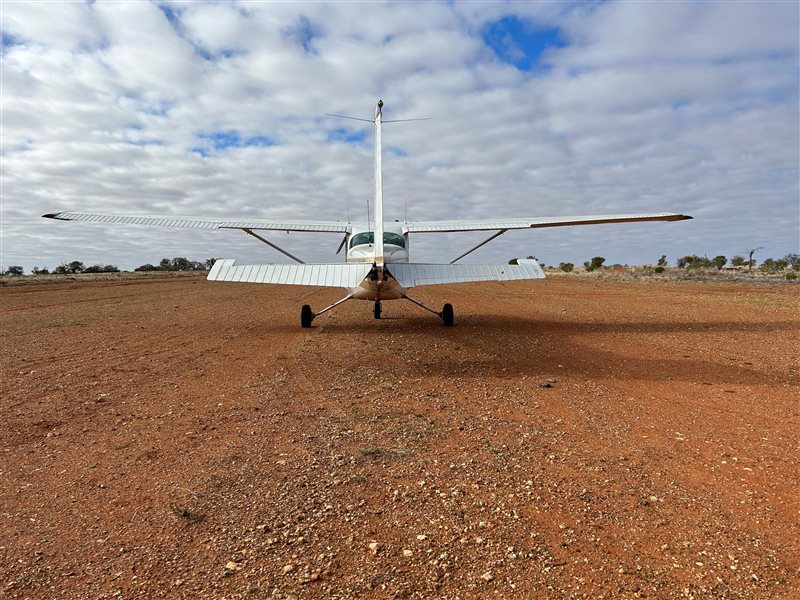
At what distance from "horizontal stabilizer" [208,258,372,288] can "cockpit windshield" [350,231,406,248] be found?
3322 millimetres

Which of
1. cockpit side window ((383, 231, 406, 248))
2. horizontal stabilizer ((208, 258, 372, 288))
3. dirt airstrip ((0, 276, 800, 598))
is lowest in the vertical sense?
dirt airstrip ((0, 276, 800, 598))

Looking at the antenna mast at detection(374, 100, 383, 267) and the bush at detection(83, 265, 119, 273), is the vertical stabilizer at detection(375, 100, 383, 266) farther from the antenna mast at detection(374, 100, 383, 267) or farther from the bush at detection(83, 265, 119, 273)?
the bush at detection(83, 265, 119, 273)

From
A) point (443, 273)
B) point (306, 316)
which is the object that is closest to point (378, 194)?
point (443, 273)

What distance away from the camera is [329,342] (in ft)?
32.2

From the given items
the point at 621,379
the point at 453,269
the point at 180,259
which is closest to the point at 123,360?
the point at 453,269

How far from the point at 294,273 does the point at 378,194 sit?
306cm

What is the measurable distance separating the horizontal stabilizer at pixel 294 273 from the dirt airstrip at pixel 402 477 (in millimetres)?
1834

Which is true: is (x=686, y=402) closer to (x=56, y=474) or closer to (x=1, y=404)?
(x=56, y=474)

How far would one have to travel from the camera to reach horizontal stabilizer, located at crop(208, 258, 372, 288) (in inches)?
361

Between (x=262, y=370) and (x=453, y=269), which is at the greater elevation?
(x=453, y=269)

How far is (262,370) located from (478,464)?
14.6 ft

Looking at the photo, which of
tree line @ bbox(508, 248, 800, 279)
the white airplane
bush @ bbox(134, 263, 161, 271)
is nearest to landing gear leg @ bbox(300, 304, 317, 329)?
the white airplane

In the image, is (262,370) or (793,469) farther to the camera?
(262,370)

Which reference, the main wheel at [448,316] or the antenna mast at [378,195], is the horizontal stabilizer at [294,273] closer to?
the antenna mast at [378,195]
